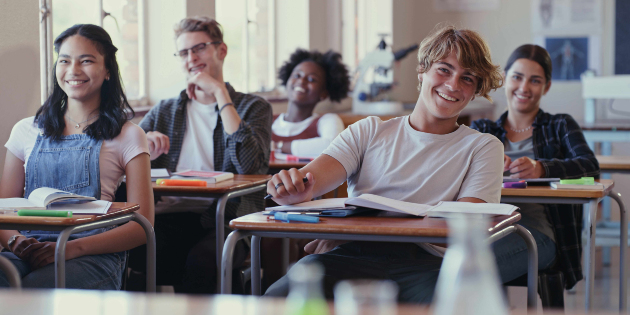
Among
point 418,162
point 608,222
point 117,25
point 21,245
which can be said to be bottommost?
point 608,222

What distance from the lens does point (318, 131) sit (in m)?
3.86

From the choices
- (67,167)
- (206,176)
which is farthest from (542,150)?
(67,167)

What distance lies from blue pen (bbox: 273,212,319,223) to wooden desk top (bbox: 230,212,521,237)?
1cm

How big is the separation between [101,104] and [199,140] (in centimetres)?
75

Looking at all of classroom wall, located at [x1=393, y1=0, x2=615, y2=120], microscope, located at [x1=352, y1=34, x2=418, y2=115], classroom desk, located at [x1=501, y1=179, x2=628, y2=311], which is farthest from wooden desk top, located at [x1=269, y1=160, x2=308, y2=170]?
classroom wall, located at [x1=393, y1=0, x2=615, y2=120]

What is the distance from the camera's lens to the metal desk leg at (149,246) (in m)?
1.91

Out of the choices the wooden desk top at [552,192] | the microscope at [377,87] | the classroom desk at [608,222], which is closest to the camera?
the wooden desk top at [552,192]

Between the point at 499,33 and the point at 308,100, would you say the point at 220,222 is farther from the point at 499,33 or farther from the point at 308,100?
the point at 499,33

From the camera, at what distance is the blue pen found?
1.51 m

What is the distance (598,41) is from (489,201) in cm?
608

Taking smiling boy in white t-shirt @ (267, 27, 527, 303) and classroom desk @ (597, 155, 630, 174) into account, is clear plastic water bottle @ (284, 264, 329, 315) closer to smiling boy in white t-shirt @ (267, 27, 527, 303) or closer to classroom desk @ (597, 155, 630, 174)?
smiling boy in white t-shirt @ (267, 27, 527, 303)

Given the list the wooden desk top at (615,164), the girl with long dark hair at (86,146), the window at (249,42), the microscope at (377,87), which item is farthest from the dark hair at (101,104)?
the microscope at (377,87)

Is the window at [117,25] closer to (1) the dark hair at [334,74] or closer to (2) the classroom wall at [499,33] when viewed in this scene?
(1) the dark hair at [334,74]

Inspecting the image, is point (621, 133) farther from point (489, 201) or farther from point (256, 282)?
point (256, 282)
